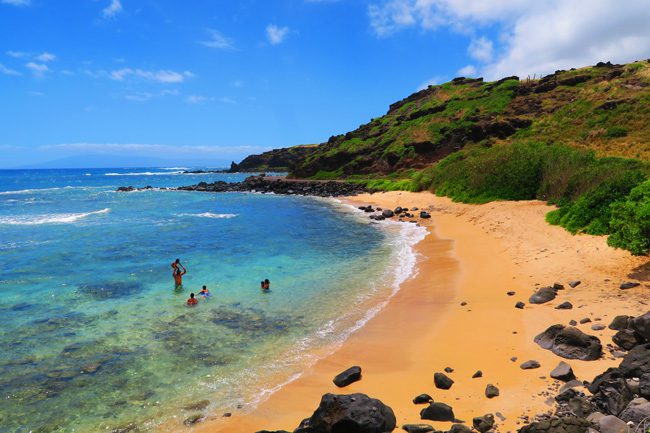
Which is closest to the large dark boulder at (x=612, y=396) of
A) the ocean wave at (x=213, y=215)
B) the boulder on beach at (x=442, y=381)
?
the boulder on beach at (x=442, y=381)

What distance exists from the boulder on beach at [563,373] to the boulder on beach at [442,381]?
88.0 inches

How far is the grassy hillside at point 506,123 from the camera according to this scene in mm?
61844

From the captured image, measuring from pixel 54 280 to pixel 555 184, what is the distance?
1424 inches

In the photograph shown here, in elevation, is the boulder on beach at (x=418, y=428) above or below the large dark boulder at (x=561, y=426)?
below

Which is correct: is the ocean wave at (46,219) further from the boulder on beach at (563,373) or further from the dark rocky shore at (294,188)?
the boulder on beach at (563,373)

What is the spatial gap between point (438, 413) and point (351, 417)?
6.24 feet

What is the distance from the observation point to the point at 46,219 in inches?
1976

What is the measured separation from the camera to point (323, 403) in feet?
26.6

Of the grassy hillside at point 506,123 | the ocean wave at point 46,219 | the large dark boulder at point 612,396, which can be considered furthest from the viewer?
the grassy hillside at point 506,123

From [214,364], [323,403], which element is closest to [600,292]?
[323,403]

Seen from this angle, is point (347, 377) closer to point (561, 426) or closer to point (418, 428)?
point (418, 428)

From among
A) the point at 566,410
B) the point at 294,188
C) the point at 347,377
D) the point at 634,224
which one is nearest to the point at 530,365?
the point at 566,410

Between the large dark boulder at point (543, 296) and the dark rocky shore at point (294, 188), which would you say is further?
the dark rocky shore at point (294, 188)

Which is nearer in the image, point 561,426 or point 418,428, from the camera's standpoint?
point 561,426
